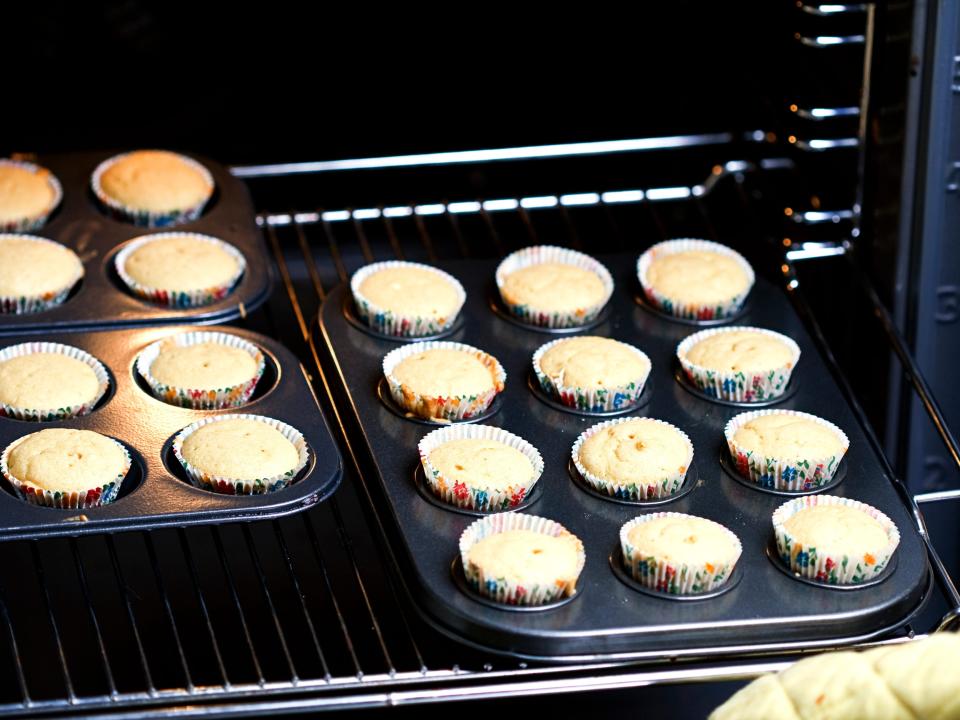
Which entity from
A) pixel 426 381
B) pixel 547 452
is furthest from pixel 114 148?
pixel 547 452

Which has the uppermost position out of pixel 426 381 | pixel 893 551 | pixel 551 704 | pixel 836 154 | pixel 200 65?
pixel 200 65

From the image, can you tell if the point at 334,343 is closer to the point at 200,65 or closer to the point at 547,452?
the point at 547,452

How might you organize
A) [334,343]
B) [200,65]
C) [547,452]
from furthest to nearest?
[200,65]
[334,343]
[547,452]

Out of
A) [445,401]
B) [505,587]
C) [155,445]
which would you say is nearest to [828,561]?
[505,587]

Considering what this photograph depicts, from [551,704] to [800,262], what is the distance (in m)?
1.09

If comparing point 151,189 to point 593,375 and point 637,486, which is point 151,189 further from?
point 637,486

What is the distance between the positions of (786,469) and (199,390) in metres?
0.96

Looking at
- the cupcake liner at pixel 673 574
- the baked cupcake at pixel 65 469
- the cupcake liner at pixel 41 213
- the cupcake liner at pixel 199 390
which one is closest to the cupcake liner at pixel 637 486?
the cupcake liner at pixel 673 574

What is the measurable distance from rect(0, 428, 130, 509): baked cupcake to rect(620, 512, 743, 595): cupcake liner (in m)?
0.78

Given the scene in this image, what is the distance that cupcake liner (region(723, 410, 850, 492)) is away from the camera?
2.33 metres

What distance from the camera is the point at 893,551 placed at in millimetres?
2189

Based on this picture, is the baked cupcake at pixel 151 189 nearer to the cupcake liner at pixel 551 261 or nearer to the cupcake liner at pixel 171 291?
the cupcake liner at pixel 171 291

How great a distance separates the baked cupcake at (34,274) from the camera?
8.67 ft

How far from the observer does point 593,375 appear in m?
2.52
